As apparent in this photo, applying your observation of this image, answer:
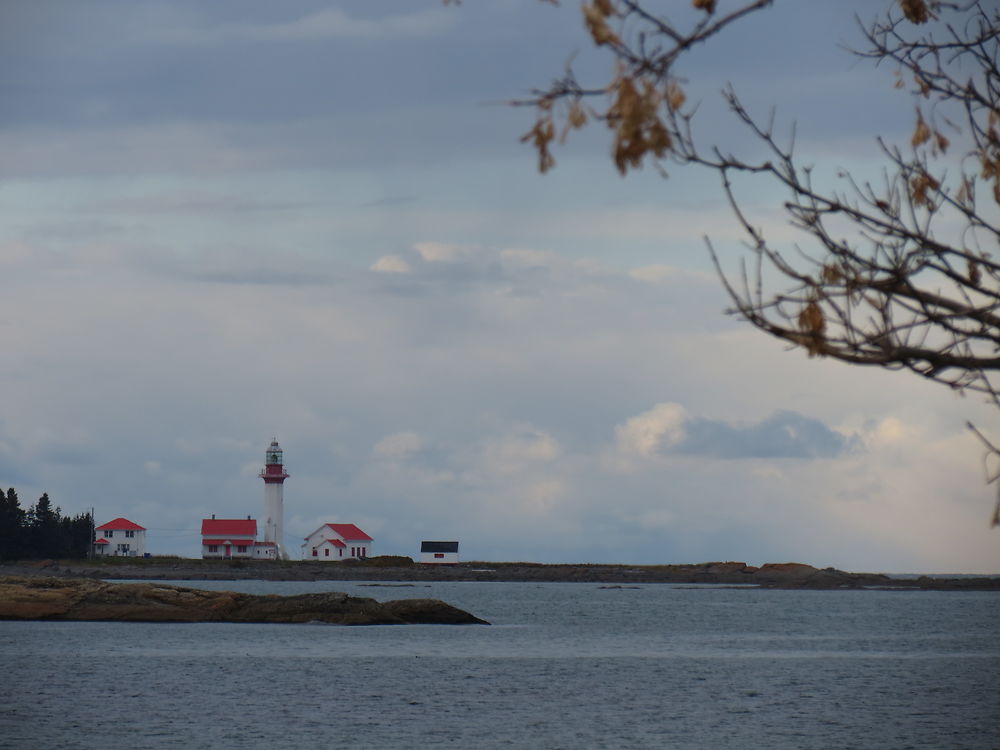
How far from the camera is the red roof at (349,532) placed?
142 metres

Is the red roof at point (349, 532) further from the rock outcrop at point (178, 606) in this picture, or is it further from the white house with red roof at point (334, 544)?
the rock outcrop at point (178, 606)

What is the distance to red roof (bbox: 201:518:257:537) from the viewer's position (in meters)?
134

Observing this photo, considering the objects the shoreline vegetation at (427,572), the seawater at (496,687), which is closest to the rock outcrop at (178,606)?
the seawater at (496,687)

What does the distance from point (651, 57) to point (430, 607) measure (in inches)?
2452

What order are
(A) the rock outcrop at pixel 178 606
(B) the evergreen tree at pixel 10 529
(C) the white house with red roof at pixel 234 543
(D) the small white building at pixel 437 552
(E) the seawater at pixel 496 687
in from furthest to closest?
(D) the small white building at pixel 437 552 < (C) the white house with red roof at pixel 234 543 < (B) the evergreen tree at pixel 10 529 < (A) the rock outcrop at pixel 178 606 < (E) the seawater at pixel 496 687

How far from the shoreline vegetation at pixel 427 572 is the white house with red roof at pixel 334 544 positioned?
1.34 m

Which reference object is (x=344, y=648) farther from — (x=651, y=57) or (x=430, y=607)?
(x=651, y=57)

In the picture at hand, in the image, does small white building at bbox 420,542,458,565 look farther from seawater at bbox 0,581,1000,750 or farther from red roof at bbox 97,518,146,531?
seawater at bbox 0,581,1000,750

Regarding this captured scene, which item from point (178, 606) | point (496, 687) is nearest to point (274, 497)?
point (178, 606)

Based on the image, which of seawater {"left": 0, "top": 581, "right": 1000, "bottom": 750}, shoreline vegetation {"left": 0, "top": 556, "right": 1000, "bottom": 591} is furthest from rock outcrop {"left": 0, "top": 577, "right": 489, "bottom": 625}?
shoreline vegetation {"left": 0, "top": 556, "right": 1000, "bottom": 591}

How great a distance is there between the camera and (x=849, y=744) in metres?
29.7

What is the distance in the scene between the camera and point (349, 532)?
14350 centimetres

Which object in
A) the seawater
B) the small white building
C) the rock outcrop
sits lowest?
the seawater

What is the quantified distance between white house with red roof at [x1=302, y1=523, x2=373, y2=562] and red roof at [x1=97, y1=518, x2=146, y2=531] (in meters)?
19.1
